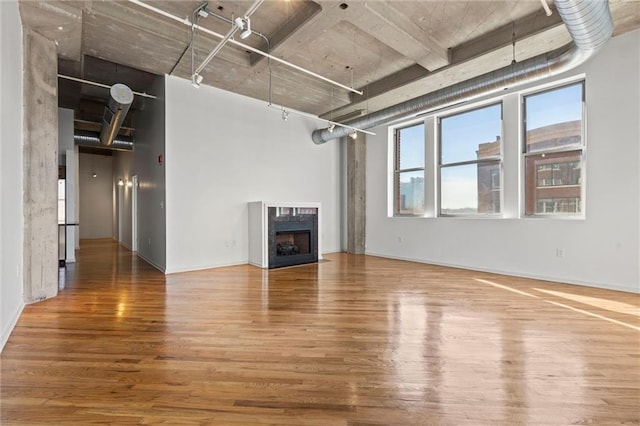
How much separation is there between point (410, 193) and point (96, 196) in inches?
475

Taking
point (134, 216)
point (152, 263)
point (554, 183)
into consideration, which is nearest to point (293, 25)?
point (554, 183)

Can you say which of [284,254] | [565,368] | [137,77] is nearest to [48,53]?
[137,77]

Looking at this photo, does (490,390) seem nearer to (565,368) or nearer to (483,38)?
(565,368)

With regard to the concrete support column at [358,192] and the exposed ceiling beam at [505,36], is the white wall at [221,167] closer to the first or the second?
the concrete support column at [358,192]

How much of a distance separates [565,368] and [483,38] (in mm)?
4247

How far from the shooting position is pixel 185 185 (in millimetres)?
5547

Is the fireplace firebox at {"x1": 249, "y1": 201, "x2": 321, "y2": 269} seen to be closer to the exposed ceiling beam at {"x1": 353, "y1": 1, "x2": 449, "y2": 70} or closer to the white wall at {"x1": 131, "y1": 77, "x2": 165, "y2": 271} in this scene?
the white wall at {"x1": 131, "y1": 77, "x2": 165, "y2": 271}

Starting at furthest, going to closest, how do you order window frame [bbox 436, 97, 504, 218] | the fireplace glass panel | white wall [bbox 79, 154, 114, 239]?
1. white wall [bbox 79, 154, 114, 239]
2. the fireplace glass panel
3. window frame [bbox 436, 97, 504, 218]

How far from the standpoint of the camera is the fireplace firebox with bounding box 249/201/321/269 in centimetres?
583

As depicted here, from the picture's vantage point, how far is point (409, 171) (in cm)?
702

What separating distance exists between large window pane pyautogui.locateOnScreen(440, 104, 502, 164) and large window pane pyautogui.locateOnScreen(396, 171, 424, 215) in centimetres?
72

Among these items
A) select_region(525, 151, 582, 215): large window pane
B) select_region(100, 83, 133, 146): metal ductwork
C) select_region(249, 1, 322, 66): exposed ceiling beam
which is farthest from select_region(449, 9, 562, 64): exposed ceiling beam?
select_region(100, 83, 133, 146): metal ductwork

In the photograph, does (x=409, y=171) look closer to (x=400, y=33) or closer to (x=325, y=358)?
(x=400, y=33)

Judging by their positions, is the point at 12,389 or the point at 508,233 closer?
the point at 12,389
